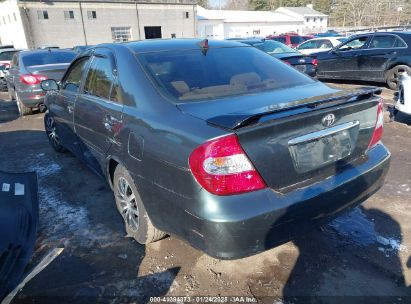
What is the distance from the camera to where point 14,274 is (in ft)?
7.61

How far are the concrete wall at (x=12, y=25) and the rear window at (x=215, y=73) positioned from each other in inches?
1455

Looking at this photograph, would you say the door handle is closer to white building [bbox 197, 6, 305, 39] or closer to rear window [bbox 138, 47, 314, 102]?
rear window [bbox 138, 47, 314, 102]

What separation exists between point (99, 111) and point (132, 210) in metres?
0.97

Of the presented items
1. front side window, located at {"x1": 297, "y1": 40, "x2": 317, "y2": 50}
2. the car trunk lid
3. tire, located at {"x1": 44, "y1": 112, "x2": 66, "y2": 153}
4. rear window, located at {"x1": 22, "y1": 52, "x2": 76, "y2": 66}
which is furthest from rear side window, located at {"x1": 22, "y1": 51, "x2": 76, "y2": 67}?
front side window, located at {"x1": 297, "y1": 40, "x2": 317, "y2": 50}

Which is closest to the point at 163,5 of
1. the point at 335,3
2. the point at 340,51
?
the point at 340,51

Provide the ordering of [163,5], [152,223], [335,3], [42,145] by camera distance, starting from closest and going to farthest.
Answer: [152,223], [42,145], [163,5], [335,3]

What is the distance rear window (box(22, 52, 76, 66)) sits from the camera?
856 centimetres

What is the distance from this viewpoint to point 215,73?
2.95 m

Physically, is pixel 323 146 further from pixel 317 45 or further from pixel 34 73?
pixel 317 45

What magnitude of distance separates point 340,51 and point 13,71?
A: 929 cm

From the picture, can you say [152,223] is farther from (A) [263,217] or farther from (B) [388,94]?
(B) [388,94]

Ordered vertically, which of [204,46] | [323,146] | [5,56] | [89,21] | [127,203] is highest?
[89,21]

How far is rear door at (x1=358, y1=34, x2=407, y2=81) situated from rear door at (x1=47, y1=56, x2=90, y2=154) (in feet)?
27.7

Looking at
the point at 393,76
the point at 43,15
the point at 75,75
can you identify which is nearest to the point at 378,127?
the point at 75,75
